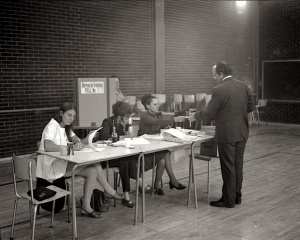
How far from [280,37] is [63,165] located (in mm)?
10152

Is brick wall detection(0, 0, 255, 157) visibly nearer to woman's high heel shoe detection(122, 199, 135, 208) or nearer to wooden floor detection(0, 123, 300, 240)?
wooden floor detection(0, 123, 300, 240)

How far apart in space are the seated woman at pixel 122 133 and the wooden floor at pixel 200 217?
10.9 inches

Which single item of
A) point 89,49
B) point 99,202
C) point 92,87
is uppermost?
point 89,49

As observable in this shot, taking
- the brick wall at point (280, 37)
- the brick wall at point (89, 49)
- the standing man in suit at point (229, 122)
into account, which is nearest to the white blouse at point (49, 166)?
the standing man in suit at point (229, 122)

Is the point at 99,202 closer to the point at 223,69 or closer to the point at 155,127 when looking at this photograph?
the point at 155,127

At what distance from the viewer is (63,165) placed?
13.6 ft

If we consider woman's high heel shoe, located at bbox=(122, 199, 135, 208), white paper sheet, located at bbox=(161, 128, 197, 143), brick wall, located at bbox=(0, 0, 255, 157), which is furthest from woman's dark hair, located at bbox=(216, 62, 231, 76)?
brick wall, located at bbox=(0, 0, 255, 157)

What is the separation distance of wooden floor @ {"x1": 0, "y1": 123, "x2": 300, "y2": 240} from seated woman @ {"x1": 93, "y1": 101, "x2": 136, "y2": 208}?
10.9 inches

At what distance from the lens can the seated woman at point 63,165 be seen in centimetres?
411

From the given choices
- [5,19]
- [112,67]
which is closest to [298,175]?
[112,67]

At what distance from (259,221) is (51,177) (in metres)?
2.17

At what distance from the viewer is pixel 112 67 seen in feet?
31.1

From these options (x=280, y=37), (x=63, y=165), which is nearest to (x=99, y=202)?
(x=63, y=165)

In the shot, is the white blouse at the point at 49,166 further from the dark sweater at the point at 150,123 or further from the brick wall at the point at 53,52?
the brick wall at the point at 53,52
